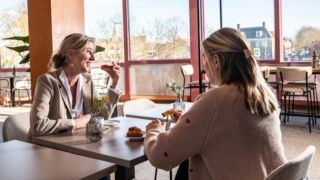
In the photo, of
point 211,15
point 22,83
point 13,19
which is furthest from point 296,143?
point 13,19

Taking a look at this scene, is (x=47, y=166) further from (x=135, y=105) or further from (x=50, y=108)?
(x=135, y=105)

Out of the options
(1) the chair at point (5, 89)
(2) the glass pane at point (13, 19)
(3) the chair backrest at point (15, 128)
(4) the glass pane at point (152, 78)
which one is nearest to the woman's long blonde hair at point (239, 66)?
(3) the chair backrest at point (15, 128)

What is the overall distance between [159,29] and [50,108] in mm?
6203

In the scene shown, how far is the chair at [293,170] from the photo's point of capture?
109 cm

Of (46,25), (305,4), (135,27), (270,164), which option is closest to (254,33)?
(305,4)

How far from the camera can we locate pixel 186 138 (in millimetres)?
1220

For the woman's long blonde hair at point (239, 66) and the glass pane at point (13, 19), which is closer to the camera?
the woman's long blonde hair at point (239, 66)

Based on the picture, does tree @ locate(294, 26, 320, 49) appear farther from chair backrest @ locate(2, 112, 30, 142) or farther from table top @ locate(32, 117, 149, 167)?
chair backrest @ locate(2, 112, 30, 142)

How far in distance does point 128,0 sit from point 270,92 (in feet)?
24.1

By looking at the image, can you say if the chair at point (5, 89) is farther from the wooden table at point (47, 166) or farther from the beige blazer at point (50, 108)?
the wooden table at point (47, 166)

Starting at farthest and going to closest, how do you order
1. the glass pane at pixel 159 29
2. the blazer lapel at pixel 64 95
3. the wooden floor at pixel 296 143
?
1. the glass pane at pixel 159 29
2. the wooden floor at pixel 296 143
3. the blazer lapel at pixel 64 95

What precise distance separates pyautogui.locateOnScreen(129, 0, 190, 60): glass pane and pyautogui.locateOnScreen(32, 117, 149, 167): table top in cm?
594

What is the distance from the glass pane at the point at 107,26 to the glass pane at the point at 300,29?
3881 mm

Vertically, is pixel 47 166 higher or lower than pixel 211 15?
lower
